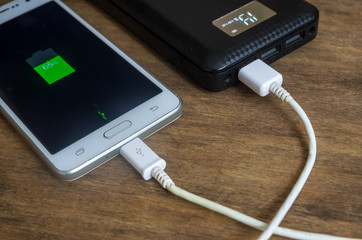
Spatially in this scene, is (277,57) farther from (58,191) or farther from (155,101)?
(58,191)

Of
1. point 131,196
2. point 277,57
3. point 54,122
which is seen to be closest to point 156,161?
point 131,196

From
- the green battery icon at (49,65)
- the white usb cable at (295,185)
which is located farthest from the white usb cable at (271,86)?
the green battery icon at (49,65)

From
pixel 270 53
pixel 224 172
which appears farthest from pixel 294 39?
pixel 224 172

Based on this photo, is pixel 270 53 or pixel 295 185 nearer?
pixel 295 185

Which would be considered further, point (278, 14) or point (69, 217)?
point (278, 14)

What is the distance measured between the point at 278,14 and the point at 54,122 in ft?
1.21

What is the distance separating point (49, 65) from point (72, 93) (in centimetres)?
8

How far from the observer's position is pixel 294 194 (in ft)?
1.89

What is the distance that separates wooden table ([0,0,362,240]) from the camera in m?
0.58

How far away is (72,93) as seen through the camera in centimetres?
71

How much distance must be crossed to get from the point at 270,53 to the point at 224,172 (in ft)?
0.71

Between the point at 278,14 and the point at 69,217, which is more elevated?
the point at 278,14

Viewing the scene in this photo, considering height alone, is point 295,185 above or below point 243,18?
below

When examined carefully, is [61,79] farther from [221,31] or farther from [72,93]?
[221,31]
